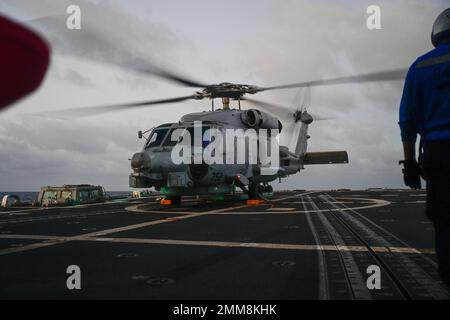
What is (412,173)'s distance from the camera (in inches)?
142

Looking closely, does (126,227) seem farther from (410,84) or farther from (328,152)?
(328,152)

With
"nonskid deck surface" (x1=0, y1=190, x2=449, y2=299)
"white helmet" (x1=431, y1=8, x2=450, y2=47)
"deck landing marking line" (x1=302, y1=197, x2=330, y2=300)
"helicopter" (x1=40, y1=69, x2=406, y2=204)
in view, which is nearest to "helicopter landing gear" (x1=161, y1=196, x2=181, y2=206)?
"helicopter" (x1=40, y1=69, x2=406, y2=204)

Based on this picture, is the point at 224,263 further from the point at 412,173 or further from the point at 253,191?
the point at 253,191

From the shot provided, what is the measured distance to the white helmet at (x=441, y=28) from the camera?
11.0 feet

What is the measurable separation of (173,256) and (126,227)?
3895 millimetres

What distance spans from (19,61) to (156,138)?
14.5 metres

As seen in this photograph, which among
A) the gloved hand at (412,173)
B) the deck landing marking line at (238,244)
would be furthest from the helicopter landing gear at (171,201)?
the gloved hand at (412,173)

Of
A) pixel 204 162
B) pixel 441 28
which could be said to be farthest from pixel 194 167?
pixel 441 28

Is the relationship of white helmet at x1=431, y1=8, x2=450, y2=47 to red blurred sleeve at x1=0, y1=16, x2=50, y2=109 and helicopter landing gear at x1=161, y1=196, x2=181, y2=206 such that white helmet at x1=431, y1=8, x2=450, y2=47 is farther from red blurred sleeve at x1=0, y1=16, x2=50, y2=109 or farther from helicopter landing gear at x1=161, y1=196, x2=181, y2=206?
helicopter landing gear at x1=161, y1=196, x2=181, y2=206

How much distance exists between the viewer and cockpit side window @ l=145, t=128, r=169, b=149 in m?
14.9

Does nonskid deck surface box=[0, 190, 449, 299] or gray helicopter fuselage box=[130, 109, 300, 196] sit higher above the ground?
gray helicopter fuselage box=[130, 109, 300, 196]

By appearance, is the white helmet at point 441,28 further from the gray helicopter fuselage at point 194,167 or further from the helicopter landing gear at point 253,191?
the helicopter landing gear at point 253,191

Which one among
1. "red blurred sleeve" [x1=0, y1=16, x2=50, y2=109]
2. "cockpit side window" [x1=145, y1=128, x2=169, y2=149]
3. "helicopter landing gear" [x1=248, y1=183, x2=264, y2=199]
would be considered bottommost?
"helicopter landing gear" [x1=248, y1=183, x2=264, y2=199]
